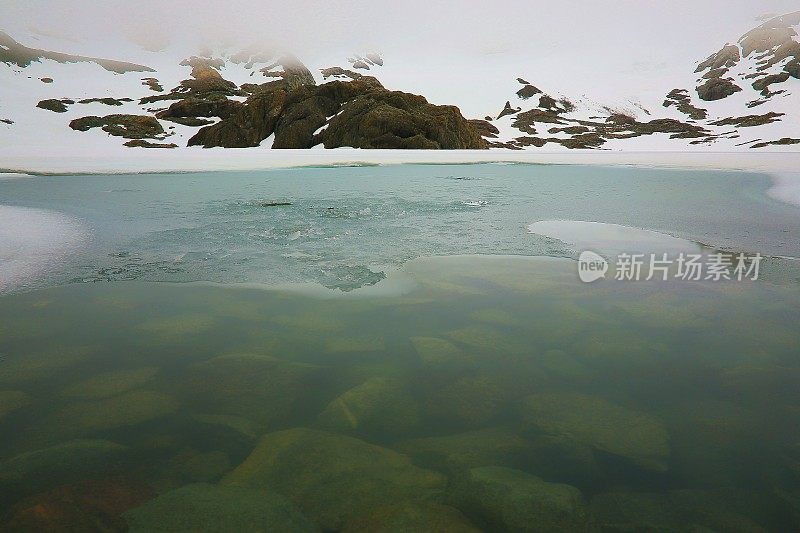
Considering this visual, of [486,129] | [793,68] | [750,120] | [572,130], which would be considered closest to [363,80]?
[486,129]

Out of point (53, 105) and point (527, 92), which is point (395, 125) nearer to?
point (53, 105)

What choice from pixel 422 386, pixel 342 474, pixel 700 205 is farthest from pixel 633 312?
pixel 700 205

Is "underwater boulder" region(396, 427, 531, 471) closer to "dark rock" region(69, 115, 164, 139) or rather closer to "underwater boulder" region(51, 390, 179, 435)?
"underwater boulder" region(51, 390, 179, 435)

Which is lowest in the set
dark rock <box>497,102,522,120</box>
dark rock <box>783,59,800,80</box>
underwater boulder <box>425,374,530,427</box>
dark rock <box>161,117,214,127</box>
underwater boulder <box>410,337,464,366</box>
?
underwater boulder <box>425,374,530,427</box>

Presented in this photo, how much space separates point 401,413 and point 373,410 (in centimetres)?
15

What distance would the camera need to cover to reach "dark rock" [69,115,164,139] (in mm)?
52531

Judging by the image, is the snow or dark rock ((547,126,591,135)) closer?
the snow

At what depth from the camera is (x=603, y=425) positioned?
7.80 feet

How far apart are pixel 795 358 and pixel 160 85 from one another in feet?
322

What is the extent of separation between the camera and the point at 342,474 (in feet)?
6.64

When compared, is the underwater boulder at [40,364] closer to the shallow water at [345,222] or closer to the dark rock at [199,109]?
the shallow water at [345,222]

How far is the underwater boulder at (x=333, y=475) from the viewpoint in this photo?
6.16 ft

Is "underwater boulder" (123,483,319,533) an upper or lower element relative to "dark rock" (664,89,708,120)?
lower

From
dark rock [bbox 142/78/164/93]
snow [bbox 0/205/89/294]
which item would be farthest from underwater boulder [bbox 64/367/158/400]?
dark rock [bbox 142/78/164/93]
